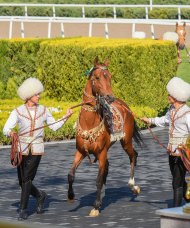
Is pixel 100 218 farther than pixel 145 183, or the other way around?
pixel 145 183

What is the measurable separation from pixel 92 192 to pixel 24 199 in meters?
2.31

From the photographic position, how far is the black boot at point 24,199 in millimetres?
13555

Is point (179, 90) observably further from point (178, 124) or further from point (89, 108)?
point (89, 108)

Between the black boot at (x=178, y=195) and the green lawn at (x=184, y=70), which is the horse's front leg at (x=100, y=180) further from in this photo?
the green lawn at (x=184, y=70)

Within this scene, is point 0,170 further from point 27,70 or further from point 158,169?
point 27,70

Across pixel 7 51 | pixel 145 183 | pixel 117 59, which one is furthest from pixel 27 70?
pixel 145 183

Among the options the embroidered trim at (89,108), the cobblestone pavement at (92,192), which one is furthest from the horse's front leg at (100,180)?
the embroidered trim at (89,108)

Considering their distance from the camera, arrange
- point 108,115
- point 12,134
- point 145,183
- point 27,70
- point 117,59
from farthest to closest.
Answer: point 27,70 → point 117,59 → point 145,183 → point 108,115 → point 12,134

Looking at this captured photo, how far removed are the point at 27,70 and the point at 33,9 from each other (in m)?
28.3

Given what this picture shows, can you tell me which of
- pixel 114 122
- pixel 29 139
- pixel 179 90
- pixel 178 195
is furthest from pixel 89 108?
pixel 178 195

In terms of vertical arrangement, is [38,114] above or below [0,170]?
above

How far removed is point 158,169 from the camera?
18.2 metres

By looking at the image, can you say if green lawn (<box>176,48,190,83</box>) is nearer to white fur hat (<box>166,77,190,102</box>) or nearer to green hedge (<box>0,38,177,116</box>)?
green hedge (<box>0,38,177,116</box>)

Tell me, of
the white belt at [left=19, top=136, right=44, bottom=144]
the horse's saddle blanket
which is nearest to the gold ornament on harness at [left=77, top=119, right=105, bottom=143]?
the horse's saddle blanket
